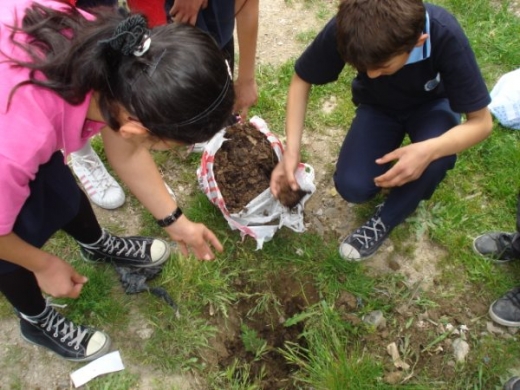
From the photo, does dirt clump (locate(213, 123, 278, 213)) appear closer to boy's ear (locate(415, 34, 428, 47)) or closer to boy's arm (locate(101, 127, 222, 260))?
boy's arm (locate(101, 127, 222, 260))

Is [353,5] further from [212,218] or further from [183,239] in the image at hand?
[212,218]

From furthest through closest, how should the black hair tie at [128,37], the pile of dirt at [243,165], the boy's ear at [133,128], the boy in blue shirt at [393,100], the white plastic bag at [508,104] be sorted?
the white plastic bag at [508,104]
the pile of dirt at [243,165]
the boy in blue shirt at [393,100]
the boy's ear at [133,128]
the black hair tie at [128,37]

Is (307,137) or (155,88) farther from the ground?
(155,88)

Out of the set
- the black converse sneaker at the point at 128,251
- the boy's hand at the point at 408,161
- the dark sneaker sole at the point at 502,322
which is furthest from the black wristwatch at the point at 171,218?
the dark sneaker sole at the point at 502,322

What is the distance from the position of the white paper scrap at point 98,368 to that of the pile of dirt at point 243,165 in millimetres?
843

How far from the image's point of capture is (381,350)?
2.05 meters

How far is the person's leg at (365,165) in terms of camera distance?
7.16 feet

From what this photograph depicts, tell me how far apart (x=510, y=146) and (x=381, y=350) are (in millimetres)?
1478

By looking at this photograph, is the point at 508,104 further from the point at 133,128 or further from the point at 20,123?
the point at 20,123

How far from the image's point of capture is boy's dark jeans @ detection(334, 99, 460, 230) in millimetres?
2078

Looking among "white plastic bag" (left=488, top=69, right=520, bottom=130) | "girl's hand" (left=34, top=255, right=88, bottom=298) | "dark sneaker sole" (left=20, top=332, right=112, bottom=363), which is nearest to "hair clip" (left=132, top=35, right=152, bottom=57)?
"girl's hand" (left=34, top=255, right=88, bottom=298)

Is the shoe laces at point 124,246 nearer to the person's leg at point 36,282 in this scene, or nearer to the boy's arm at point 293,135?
the person's leg at point 36,282

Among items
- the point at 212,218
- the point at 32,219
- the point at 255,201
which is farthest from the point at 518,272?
the point at 32,219

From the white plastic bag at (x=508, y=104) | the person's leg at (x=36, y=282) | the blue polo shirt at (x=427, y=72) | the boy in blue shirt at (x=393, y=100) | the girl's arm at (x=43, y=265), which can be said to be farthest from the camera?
the white plastic bag at (x=508, y=104)
